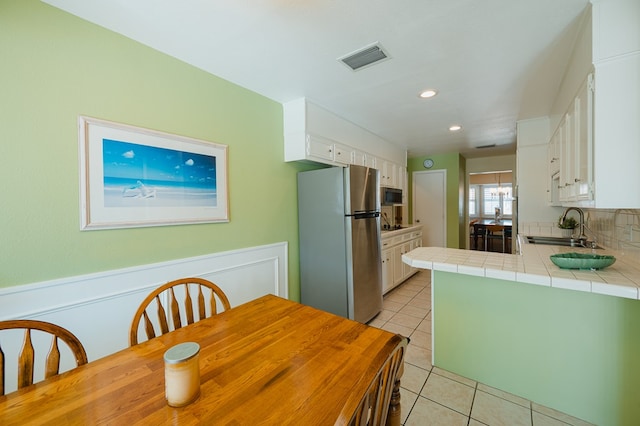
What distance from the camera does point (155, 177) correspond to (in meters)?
1.79

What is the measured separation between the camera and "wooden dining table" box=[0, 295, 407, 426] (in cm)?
71

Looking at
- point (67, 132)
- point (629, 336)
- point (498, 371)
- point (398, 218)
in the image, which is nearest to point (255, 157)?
point (67, 132)

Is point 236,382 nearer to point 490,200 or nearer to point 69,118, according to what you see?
point 69,118

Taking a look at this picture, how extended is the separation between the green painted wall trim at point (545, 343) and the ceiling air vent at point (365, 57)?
1.65 m

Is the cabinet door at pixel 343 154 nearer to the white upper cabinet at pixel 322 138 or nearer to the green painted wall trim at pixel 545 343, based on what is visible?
the white upper cabinet at pixel 322 138

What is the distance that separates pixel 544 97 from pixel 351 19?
89.6 inches

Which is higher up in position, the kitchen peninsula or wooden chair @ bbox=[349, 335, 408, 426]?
wooden chair @ bbox=[349, 335, 408, 426]

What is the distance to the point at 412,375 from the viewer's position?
78.5 inches

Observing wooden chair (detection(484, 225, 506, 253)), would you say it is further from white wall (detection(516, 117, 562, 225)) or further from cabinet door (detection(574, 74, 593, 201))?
cabinet door (detection(574, 74, 593, 201))

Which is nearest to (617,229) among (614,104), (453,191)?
(614,104)

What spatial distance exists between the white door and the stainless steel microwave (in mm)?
1343

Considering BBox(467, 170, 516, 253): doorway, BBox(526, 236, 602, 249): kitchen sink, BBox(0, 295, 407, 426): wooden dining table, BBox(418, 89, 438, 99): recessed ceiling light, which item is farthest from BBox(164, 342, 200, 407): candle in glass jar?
BBox(467, 170, 516, 253): doorway

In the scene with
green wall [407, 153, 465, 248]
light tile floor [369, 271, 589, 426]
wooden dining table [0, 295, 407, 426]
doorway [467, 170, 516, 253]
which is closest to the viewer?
wooden dining table [0, 295, 407, 426]

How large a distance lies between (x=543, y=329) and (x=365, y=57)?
216 cm
